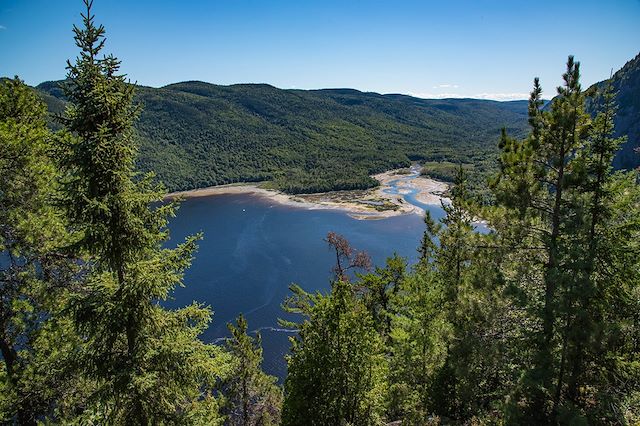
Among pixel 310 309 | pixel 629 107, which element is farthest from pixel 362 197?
pixel 310 309

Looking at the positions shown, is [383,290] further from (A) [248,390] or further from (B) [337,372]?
(B) [337,372]

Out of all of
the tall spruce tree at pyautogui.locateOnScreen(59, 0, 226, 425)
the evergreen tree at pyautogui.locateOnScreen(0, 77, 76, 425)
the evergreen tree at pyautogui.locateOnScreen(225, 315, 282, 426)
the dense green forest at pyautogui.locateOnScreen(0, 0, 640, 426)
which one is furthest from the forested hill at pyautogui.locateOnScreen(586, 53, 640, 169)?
the evergreen tree at pyautogui.locateOnScreen(0, 77, 76, 425)

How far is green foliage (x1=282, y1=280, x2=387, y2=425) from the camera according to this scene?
14305 mm

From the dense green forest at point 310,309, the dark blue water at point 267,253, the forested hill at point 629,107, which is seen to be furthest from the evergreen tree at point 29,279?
the forested hill at point 629,107

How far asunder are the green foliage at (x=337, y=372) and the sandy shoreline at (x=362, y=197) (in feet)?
340

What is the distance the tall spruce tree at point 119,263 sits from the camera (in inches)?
315

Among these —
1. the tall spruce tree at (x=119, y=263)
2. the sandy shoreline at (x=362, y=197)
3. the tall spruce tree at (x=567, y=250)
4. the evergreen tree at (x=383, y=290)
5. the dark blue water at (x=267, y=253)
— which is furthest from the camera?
the sandy shoreline at (x=362, y=197)

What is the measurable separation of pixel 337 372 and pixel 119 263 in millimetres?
8645

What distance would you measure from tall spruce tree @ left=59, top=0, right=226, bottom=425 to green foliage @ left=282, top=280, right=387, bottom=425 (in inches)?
241

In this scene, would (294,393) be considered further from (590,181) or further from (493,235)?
(590,181)

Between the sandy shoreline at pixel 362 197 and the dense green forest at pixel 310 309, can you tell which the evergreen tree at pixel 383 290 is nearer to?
the dense green forest at pixel 310 309

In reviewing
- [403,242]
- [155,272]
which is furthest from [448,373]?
[403,242]

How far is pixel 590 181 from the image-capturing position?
10711 millimetres

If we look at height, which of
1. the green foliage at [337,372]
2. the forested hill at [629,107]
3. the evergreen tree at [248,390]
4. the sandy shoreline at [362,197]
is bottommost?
the sandy shoreline at [362,197]
